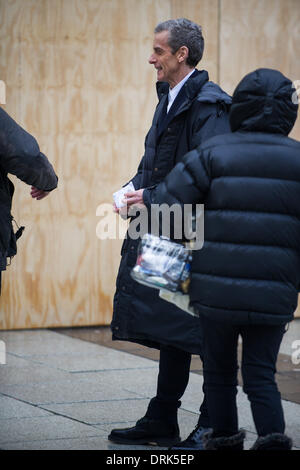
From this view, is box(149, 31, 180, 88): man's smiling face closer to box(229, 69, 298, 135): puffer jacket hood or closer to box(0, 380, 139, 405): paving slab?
box(229, 69, 298, 135): puffer jacket hood

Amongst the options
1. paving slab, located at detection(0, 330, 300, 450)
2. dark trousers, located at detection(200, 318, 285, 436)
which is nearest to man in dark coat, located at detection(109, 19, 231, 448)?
paving slab, located at detection(0, 330, 300, 450)

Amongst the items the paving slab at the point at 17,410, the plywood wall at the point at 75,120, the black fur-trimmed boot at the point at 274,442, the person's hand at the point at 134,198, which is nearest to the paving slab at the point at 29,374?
the paving slab at the point at 17,410

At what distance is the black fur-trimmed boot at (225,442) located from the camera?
3959mm

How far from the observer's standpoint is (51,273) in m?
7.68

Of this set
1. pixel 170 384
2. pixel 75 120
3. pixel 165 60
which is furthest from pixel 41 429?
pixel 75 120

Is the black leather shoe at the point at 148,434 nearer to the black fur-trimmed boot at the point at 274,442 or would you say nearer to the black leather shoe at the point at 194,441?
the black leather shoe at the point at 194,441

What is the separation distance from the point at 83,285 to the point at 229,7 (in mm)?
2593

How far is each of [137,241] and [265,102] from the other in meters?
1.14

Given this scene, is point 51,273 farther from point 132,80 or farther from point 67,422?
point 67,422

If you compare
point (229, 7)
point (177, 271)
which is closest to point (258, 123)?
point (177, 271)

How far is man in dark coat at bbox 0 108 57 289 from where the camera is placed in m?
4.16

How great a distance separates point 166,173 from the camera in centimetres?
468

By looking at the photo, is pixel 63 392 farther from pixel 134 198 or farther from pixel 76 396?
pixel 134 198

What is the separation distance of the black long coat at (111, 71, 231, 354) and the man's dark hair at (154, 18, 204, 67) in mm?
93
